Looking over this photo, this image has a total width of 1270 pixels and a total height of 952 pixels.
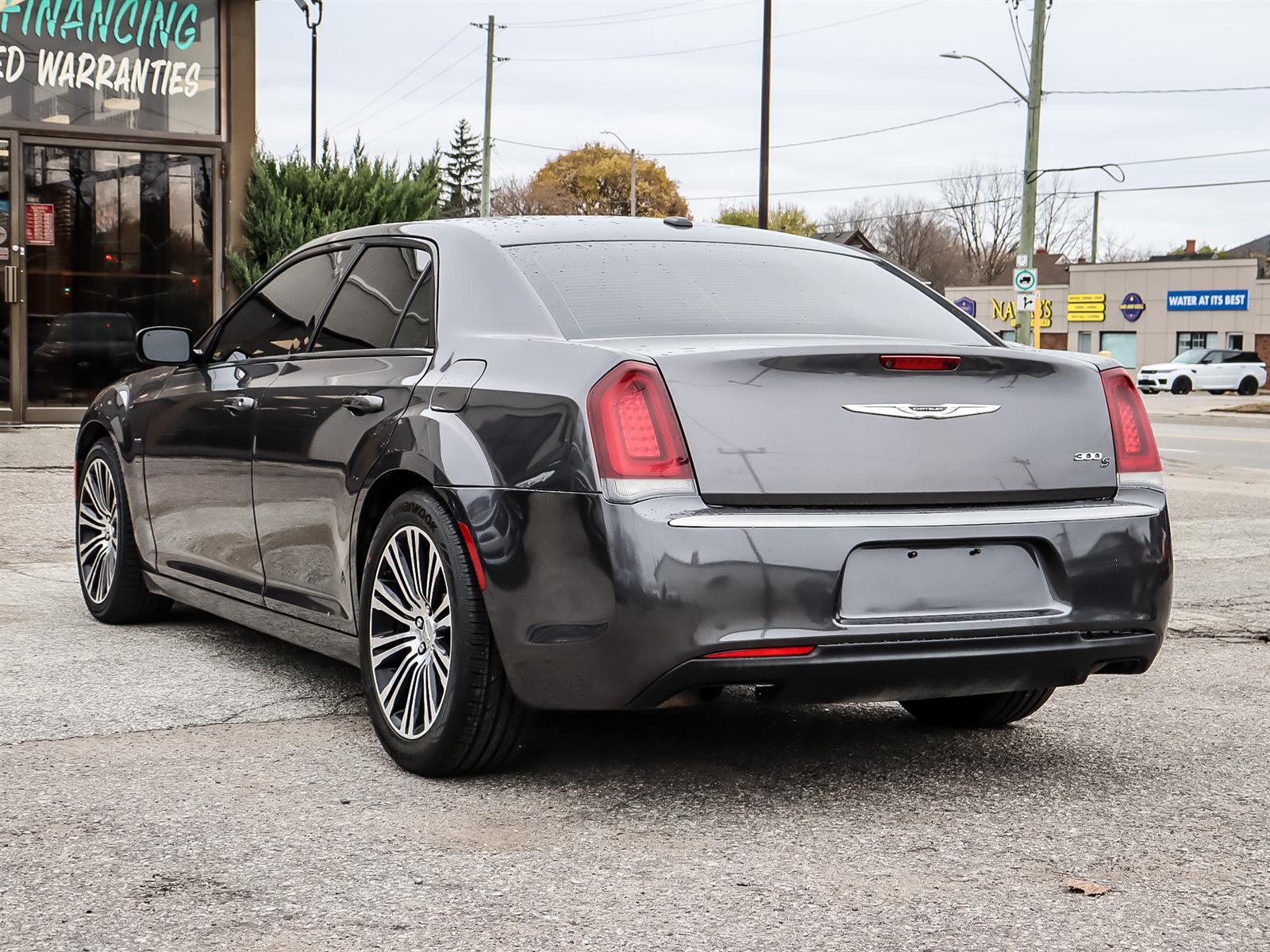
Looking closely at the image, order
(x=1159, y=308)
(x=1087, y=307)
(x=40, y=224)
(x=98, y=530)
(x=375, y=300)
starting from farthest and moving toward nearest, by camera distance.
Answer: (x=1087, y=307) → (x=1159, y=308) → (x=40, y=224) → (x=98, y=530) → (x=375, y=300)

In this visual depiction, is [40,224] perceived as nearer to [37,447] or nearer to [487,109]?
[37,447]

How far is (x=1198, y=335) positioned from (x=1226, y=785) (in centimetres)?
6556

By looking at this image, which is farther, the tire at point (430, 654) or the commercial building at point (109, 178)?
the commercial building at point (109, 178)

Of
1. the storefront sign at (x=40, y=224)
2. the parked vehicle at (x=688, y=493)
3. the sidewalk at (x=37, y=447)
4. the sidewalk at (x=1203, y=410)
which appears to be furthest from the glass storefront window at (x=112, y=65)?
the sidewalk at (x=1203, y=410)

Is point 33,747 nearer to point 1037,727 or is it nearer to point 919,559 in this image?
point 919,559

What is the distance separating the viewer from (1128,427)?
4.29 meters

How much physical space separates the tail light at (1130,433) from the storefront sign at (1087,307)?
67578 mm

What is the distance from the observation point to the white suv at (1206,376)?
5034 centimetres

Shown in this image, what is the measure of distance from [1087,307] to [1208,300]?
18.3ft

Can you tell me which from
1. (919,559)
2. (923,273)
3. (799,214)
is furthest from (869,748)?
(799,214)

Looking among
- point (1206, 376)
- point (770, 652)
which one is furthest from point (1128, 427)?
point (1206, 376)

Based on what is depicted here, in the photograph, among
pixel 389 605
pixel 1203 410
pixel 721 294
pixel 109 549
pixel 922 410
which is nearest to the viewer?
pixel 922 410

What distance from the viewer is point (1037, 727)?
4953 mm

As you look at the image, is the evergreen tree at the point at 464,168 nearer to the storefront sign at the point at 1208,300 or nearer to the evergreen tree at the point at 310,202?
the storefront sign at the point at 1208,300
